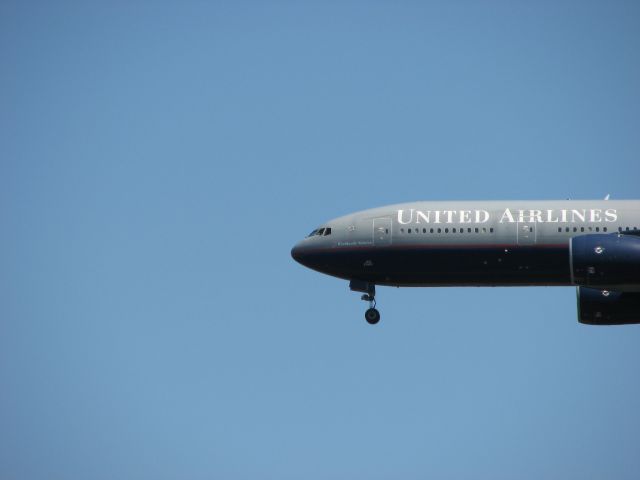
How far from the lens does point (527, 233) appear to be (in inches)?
4188

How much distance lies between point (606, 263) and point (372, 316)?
53.5ft

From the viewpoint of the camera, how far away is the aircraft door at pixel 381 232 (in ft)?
357

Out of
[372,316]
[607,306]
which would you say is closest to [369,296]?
[372,316]

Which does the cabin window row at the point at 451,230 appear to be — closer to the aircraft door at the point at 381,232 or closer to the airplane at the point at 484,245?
the airplane at the point at 484,245

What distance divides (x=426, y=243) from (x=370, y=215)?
458 centimetres

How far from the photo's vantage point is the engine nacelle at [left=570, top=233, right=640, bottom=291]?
4008 inches

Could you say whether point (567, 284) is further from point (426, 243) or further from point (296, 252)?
point (296, 252)

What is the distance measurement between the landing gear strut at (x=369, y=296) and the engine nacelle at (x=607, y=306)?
12267mm

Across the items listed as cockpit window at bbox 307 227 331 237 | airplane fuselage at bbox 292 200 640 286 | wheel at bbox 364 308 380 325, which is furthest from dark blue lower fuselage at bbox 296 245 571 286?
wheel at bbox 364 308 380 325

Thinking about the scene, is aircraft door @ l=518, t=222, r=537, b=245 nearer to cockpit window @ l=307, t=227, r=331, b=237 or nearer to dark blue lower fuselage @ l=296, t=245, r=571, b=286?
dark blue lower fuselage @ l=296, t=245, r=571, b=286

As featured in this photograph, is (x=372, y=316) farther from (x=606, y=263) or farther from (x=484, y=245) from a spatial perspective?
(x=606, y=263)

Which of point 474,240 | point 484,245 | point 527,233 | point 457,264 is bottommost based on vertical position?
point 457,264

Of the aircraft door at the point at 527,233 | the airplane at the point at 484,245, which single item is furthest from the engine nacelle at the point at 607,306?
the aircraft door at the point at 527,233

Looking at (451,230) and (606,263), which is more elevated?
(451,230)
